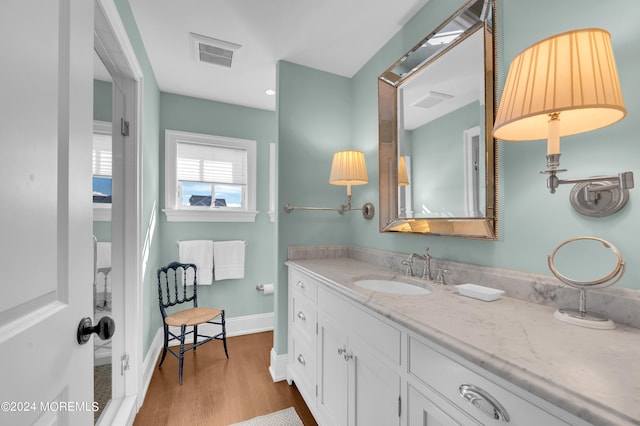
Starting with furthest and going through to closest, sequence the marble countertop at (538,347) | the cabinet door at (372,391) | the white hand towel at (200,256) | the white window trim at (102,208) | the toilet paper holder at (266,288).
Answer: the toilet paper holder at (266,288)
the white hand towel at (200,256)
the white window trim at (102,208)
the cabinet door at (372,391)
the marble countertop at (538,347)

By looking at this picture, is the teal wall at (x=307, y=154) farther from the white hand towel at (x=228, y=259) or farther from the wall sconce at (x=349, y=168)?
the white hand towel at (x=228, y=259)

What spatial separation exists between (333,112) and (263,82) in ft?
2.56

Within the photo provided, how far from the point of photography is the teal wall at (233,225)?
9.04 ft

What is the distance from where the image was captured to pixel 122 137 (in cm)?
175

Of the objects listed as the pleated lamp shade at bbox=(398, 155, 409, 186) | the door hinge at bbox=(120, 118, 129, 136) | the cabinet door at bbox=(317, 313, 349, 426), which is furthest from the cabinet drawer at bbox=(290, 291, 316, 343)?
the door hinge at bbox=(120, 118, 129, 136)

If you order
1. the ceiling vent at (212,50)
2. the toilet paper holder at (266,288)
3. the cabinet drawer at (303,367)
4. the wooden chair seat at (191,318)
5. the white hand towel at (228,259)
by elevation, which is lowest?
the cabinet drawer at (303,367)

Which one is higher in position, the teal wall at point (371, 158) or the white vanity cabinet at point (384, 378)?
the teal wall at point (371, 158)

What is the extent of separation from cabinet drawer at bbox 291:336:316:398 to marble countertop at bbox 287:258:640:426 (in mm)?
791

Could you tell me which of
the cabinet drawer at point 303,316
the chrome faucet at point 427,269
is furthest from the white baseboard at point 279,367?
the chrome faucet at point 427,269

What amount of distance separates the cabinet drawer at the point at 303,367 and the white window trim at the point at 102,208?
1.47 metres

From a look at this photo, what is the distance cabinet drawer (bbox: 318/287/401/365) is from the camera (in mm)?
935

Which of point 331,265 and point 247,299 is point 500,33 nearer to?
point 331,265

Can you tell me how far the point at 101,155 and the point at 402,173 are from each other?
6.13 feet

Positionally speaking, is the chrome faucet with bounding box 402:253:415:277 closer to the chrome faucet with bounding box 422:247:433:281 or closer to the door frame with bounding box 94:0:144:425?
the chrome faucet with bounding box 422:247:433:281
